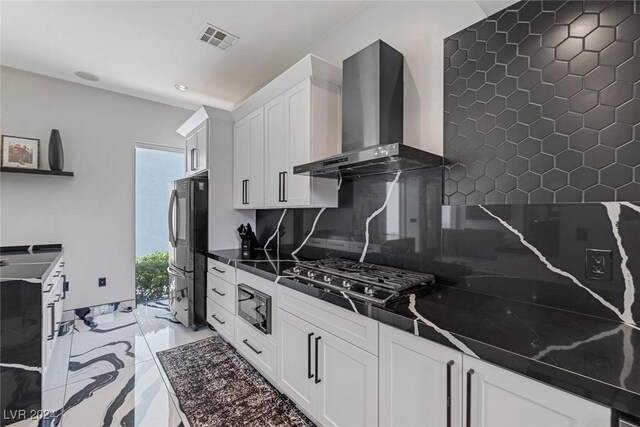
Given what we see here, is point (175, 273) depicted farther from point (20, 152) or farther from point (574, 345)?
point (574, 345)

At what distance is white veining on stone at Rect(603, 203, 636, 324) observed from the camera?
1.07 metres

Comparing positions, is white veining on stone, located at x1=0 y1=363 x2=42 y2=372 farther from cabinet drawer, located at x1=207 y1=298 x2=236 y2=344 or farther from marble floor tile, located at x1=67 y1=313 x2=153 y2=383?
cabinet drawer, located at x1=207 y1=298 x2=236 y2=344

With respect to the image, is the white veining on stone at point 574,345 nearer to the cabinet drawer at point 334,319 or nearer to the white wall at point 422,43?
the cabinet drawer at point 334,319

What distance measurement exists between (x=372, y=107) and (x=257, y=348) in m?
1.89

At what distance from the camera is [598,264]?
44.8 inches

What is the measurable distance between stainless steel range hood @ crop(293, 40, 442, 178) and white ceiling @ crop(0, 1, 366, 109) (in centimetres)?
69

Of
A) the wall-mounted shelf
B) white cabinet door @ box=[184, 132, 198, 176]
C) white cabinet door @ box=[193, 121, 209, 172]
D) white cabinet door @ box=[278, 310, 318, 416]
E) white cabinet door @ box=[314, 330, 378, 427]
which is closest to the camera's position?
white cabinet door @ box=[314, 330, 378, 427]

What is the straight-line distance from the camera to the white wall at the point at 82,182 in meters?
3.02

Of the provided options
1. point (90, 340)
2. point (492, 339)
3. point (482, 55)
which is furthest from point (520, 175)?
point (90, 340)

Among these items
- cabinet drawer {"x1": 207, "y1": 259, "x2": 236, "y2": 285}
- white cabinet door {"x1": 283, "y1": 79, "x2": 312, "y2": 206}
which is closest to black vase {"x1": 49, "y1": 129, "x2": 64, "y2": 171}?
cabinet drawer {"x1": 207, "y1": 259, "x2": 236, "y2": 285}

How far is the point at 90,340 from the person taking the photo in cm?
282

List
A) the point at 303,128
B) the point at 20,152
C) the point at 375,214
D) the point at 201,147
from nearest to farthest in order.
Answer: the point at 375,214
the point at 303,128
the point at 20,152
the point at 201,147

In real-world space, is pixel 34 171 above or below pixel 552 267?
above

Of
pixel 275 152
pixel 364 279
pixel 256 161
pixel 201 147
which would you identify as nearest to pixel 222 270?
pixel 256 161
